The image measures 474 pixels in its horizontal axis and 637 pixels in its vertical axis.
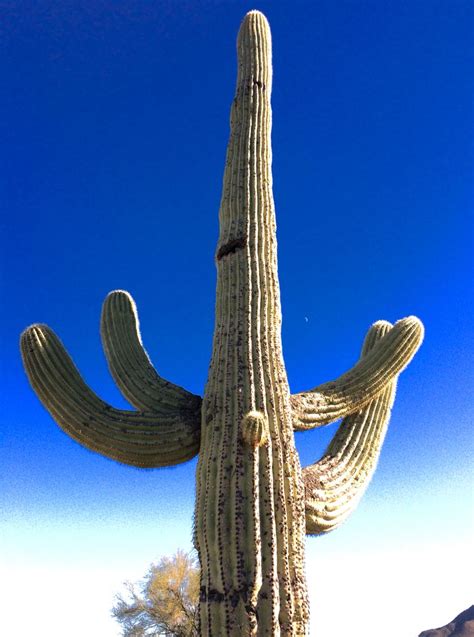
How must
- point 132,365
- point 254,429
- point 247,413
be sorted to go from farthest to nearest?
point 132,365
point 247,413
point 254,429

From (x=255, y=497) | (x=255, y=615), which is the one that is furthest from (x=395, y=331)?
(x=255, y=615)

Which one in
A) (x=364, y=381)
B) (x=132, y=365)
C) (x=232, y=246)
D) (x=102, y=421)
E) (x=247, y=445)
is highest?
(x=232, y=246)

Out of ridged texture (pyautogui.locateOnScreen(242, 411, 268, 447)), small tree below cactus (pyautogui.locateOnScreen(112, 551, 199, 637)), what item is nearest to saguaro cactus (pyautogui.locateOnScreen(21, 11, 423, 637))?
ridged texture (pyautogui.locateOnScreen(242, 411, 268, 447))

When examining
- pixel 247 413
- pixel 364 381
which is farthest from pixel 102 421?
pixel 364 381

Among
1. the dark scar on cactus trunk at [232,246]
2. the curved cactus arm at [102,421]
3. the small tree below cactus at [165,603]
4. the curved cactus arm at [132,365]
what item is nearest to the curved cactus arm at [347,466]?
the curved cactus arm at [102,421]

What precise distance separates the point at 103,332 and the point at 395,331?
2.55 metres

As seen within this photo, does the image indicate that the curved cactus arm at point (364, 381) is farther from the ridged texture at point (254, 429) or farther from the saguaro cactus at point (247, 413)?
the ridged texture at point (254, 429)

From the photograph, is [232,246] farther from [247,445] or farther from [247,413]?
[247,445]

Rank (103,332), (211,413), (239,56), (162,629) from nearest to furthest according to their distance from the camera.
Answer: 1. (211,413)
2. (103,332)
3. (239,56)
4. (162,629)

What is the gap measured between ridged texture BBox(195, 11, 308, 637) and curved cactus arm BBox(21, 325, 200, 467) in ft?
0.84

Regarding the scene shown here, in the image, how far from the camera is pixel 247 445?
4156mm

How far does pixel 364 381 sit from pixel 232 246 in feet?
5.26

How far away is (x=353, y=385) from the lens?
537 cm

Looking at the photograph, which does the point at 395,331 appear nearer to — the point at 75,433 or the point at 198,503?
the point at 198,503
